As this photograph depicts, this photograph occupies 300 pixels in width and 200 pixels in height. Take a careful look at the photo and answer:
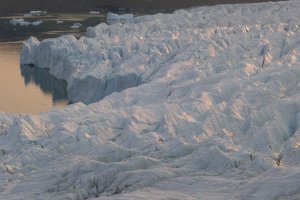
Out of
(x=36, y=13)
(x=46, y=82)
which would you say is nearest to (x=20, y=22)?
(x=36, y=13)

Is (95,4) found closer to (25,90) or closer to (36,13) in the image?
(36,13)

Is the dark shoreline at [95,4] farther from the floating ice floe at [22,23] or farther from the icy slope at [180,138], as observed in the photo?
the icy slope at [180,138]

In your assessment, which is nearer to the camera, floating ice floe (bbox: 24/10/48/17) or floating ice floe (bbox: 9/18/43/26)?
floating ice floe (bbox: 9/18/43/26)

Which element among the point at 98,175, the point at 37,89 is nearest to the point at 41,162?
the point at 98,175

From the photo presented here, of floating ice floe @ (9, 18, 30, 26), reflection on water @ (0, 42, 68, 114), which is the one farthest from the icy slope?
floating ice floe @ (9, 18, 30, 26)

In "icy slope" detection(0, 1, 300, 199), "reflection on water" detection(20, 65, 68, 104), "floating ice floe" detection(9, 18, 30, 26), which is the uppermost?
"icy slope" detection(0, 1, 300, 199)

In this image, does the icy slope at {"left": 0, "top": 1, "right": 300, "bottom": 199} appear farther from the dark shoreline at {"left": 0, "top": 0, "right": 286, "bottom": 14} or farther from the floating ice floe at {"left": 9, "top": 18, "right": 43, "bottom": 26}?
the dark shoreline at {"left": 0, "top": 0, "right": 286, "bottom": 14}
